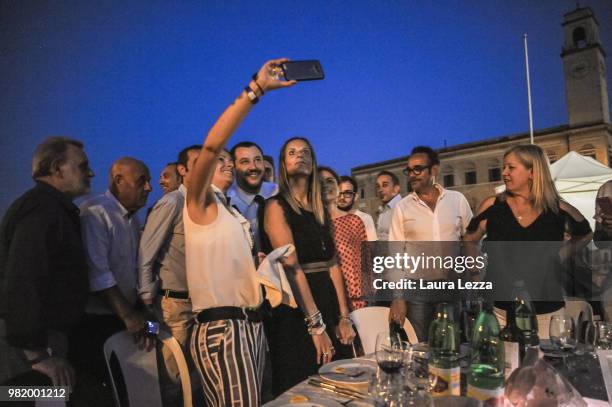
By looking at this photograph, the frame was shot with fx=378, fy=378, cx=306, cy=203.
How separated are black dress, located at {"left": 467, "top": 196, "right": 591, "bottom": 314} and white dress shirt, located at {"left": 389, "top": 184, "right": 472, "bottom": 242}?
10 centimetres

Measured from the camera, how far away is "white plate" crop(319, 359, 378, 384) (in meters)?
1.07

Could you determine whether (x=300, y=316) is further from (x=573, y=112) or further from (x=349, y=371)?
(x=573, y=112)

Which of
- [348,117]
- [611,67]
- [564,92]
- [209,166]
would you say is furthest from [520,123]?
[209,166]

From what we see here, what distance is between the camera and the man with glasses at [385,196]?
325cm

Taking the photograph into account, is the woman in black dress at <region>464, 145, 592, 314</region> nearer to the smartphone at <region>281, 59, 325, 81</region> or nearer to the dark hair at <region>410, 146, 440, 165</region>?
the dark hair at <region>410, 146, 440, 165</region>

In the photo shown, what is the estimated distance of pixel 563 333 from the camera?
1.24m

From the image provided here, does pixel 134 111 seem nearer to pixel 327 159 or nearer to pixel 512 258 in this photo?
pixel 327 159

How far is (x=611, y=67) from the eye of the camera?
291cm

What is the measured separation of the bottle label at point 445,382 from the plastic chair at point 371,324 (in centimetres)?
91

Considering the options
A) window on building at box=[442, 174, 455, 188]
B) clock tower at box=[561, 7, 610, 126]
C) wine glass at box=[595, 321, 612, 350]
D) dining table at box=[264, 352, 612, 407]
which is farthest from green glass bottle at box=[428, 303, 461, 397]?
window on building at box=[442, 174, 455, 188]

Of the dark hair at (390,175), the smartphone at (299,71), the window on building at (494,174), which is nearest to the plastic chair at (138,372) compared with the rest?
the smartphone at (299,71)

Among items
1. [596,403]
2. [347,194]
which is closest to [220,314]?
[596,403]

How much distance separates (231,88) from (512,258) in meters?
2.10

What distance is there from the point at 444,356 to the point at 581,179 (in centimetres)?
414
